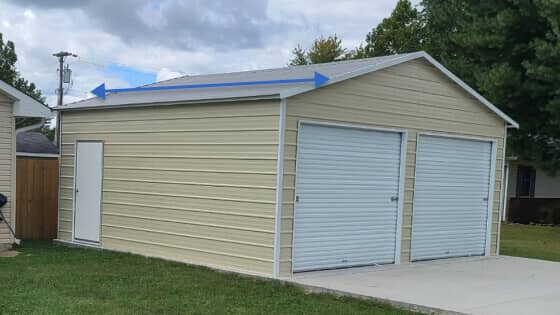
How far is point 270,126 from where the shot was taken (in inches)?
336

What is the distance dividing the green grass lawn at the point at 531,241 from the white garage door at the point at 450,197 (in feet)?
5.64

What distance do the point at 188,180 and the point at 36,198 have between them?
426cm

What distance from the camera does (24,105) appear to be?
421 inches

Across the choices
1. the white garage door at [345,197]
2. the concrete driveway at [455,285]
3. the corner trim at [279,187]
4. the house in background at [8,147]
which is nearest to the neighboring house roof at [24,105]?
the house in background at [8,147]

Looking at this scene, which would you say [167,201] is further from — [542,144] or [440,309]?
[542,144]

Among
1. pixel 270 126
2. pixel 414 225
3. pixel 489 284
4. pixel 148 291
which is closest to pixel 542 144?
pixel 414 225

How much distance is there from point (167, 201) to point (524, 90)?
10.1 metres

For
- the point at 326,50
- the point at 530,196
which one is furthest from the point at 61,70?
the point at 530,196

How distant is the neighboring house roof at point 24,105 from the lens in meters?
10.5

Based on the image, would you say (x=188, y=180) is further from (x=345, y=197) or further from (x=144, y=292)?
(x=144, y=292)

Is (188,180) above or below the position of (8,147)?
below

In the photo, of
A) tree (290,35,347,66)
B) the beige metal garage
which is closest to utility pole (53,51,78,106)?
tree (290,35,347,66)

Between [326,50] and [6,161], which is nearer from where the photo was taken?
[6,161]

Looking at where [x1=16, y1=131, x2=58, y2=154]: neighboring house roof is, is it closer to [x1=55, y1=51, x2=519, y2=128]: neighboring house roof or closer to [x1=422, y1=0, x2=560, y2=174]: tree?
[x1=55, y1=51, x2=519, y2=128]: neighboring house roof
